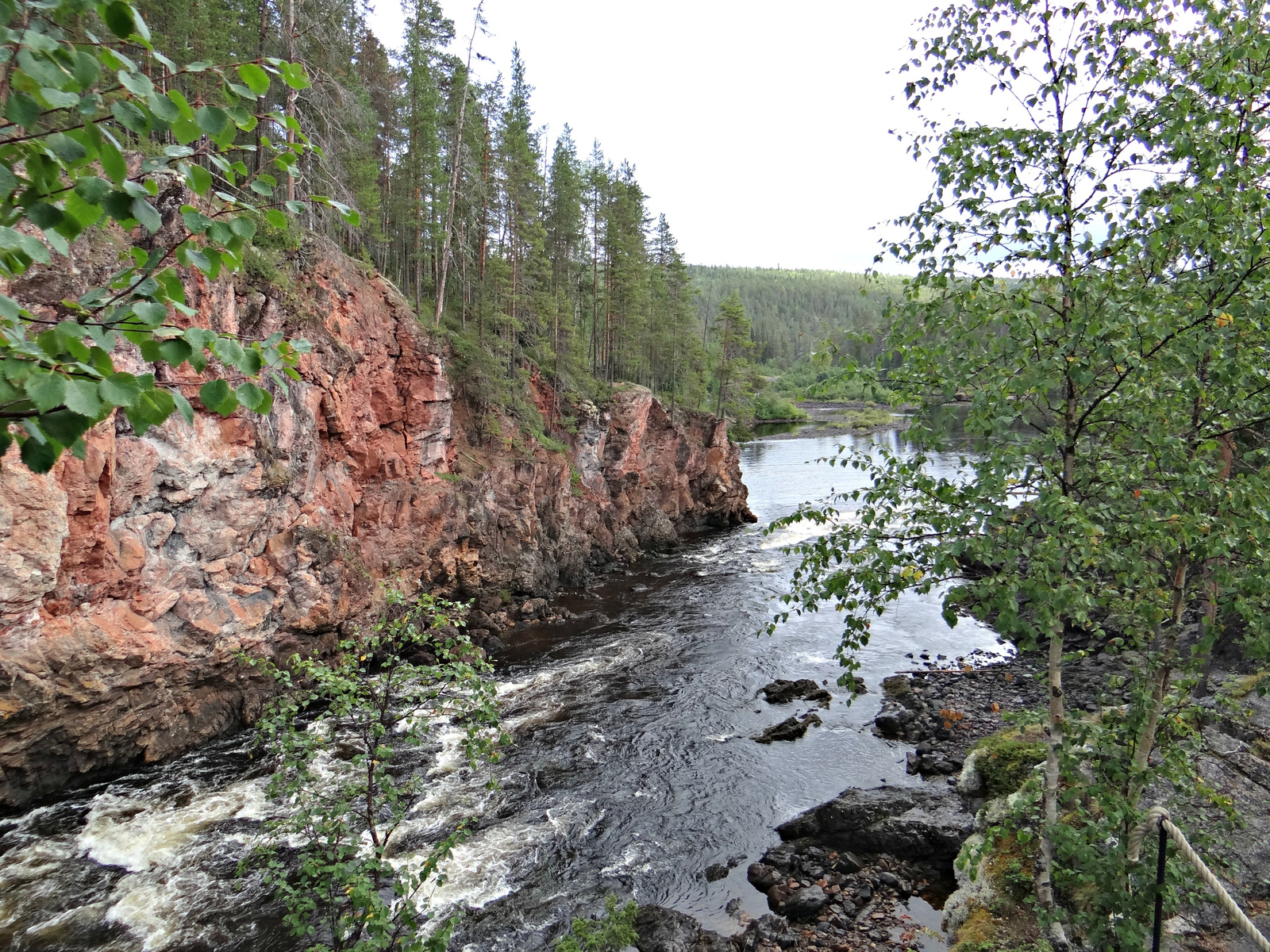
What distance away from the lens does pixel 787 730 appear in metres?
16.2

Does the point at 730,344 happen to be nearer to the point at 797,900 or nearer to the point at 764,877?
the point at 764,877

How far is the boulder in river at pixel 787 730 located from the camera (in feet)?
52.6

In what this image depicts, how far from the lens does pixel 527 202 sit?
101 feet

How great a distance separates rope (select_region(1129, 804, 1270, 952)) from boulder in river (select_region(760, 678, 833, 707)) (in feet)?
42.7

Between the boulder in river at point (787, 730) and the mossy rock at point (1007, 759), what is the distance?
13.4 ft

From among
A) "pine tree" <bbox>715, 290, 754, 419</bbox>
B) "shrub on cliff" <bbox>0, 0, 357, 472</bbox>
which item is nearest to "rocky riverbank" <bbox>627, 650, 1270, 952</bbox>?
"shrub on cliff" <bbox>0, 0, 357, 472</bbox>

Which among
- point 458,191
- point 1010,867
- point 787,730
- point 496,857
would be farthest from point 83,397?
point 458,191

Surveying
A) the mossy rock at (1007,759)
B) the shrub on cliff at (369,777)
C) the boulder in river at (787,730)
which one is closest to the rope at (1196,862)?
the shrub on cliff at (369,777)

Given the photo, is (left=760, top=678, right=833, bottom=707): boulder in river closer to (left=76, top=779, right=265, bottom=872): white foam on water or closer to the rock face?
the rock face

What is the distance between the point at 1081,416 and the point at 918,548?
1703mm

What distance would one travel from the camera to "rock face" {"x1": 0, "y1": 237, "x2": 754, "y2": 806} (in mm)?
11781

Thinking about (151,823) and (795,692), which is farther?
(795,692)

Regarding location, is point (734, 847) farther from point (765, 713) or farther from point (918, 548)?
point (918, 548)

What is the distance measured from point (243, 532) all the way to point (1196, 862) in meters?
17.3
